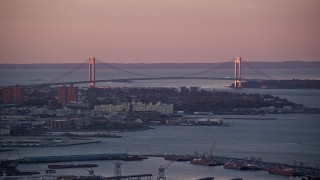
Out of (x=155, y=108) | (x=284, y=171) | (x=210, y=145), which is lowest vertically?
(x=284, y=171)

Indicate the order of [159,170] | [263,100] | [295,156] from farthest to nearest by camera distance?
[263,100]
[295,156]
[159,170]

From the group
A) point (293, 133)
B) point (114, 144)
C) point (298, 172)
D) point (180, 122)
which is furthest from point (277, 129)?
point (298, 172)

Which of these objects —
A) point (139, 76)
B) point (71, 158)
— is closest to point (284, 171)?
point (71, 158)

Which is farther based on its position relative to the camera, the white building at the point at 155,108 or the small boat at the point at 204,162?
the white building at the point at 155,108

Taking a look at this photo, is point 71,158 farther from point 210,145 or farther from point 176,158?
point 210,145

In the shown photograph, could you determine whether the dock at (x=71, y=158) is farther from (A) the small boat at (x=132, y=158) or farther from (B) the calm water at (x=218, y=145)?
(B) the calm water at (x=218, y=145)

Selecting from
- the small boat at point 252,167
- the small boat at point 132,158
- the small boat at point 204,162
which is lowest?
the small boat at point 252,167

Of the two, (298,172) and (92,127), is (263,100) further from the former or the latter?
(298,172)

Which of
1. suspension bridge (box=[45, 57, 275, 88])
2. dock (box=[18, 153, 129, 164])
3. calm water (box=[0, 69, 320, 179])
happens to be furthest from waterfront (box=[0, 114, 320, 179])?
suspension bridge (box=[45, 57, 275, 88])

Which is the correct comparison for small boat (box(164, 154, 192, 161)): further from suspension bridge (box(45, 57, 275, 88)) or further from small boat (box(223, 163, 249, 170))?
suspension bridge (box(45, 57, 275, 88))

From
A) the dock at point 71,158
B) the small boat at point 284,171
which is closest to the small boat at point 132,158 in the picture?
the dock at point 71,158

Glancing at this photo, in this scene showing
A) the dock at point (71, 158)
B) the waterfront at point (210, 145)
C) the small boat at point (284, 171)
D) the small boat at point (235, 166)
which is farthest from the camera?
the dock at point (71, 158)
